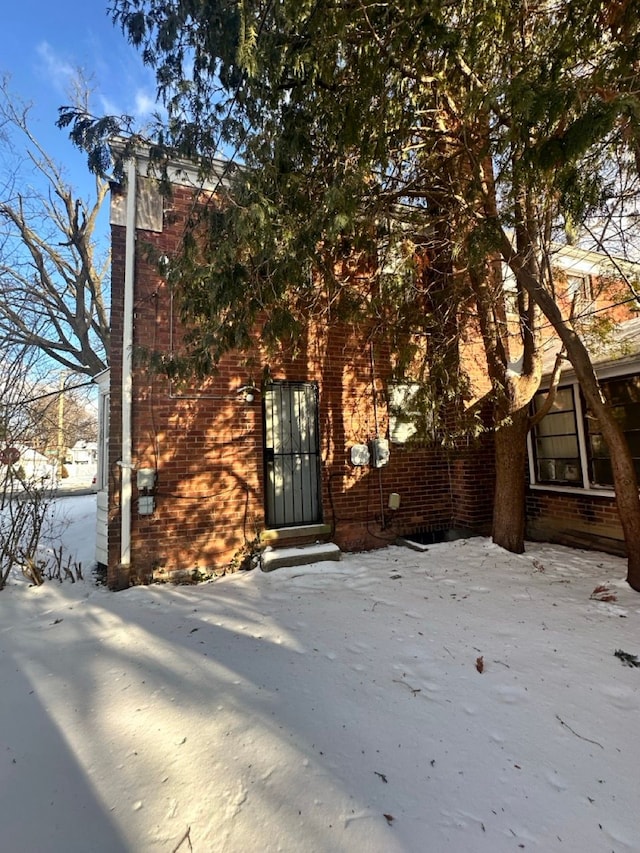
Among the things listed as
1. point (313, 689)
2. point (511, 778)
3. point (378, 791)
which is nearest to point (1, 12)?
point (313, 689)

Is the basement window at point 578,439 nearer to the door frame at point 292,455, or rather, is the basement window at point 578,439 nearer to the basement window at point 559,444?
the basement window at point 559,444

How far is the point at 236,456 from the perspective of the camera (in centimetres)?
566

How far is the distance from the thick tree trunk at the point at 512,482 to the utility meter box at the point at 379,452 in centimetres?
163

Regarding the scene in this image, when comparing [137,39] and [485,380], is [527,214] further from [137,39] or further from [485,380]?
[137,39]

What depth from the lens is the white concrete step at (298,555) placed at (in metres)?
5.32

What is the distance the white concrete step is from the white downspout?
1680 mm

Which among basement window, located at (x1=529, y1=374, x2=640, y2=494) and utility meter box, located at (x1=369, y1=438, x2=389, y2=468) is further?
utility meter box, located at (x1=369, y1=438, x2=389, y2=468)

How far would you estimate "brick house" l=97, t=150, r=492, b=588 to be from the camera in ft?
16.8

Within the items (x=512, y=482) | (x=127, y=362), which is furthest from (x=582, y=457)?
(x=127, y=362)

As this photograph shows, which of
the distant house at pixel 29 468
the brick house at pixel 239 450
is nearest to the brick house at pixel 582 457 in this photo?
the brick house at pixel 239 450

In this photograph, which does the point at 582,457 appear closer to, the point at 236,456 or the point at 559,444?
the point at 559,444

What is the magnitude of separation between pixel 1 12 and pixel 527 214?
613cm

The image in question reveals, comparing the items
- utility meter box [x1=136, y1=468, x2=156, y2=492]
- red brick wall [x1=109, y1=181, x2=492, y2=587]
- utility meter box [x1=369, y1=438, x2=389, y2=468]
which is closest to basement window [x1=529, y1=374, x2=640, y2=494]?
red brick wall [x1=109, y1=181, x2=492, y2=587]

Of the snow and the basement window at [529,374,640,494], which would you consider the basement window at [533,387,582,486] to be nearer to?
the basement window at [529,374,640,494]
